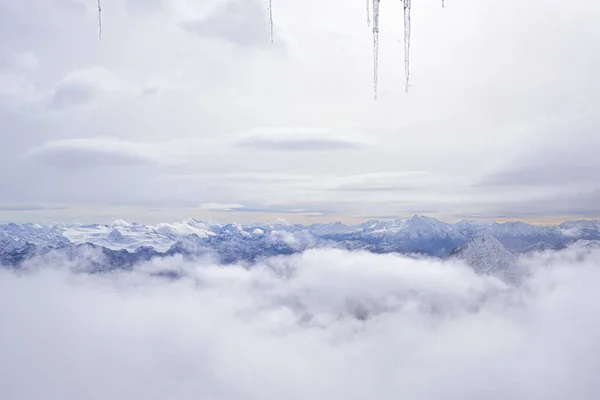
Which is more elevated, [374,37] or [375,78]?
[374,37]

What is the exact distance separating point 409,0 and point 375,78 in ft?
12.5

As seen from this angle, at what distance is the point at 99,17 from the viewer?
23734 mm

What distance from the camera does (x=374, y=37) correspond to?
24031mm

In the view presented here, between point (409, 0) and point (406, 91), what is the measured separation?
163 inches

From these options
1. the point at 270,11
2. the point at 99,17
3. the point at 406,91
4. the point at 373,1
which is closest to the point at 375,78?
the point at 406,91

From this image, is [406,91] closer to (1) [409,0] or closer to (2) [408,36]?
(2) [408,36]

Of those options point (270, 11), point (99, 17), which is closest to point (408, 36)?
point (270, 11)

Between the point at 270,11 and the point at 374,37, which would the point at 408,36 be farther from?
the point at 270,11

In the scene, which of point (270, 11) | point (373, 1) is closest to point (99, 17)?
point (270, 11)

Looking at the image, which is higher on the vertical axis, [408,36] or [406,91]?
[408,36]

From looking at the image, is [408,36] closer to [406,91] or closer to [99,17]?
[406,91]

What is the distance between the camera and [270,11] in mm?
23719

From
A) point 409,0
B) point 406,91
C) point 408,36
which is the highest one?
point 409,0

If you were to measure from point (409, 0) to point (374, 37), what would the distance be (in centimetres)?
224
